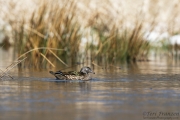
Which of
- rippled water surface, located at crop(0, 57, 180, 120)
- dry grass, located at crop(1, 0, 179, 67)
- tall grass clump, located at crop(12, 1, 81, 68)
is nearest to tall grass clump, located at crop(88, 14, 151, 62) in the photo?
dry grass, located at crop(1, 0, 179, 67)

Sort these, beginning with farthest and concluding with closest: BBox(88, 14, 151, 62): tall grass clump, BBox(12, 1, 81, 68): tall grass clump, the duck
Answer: BBox(88, 14, 151, 62): tall grass clump, BBox(12, 1, 81, 68): tall grass clump, the duck

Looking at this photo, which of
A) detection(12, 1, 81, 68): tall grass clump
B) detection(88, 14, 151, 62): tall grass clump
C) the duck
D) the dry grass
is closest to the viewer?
the duck

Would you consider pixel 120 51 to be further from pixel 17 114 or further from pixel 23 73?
pixel 17 114

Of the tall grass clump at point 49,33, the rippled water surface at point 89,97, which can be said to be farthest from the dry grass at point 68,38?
the rippled water surface at point 89,97

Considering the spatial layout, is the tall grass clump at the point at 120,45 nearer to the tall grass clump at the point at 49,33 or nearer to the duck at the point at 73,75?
the tall grass clump at the point at 49,33

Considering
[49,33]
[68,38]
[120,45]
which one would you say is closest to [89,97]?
[49,33]

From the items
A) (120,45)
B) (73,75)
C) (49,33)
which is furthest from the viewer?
(120,45)

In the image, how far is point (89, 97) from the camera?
930 centimetres

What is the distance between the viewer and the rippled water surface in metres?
7.65

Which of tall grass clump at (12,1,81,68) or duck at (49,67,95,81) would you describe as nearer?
duck at (49,67,95,81)

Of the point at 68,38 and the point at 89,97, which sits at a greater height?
the point at 68,38

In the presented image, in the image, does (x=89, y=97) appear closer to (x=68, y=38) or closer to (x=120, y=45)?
(x=68, y=38)

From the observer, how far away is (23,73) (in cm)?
1349

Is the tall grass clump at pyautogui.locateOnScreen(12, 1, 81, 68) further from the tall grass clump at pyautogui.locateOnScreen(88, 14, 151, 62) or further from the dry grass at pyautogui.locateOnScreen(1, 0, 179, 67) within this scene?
the tall grass clump at pyautogui.locateOnScreen(88, 14, 151, 62)
